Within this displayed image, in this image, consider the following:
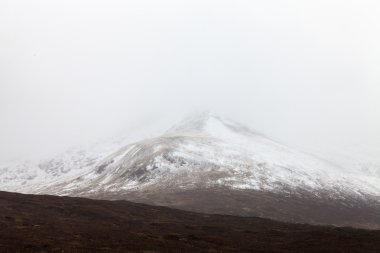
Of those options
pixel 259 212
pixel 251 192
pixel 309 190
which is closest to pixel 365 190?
pixel 309 190

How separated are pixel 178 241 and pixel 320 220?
93.5 meters

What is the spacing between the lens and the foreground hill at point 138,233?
48.8 metres

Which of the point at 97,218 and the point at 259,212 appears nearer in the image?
the point at 97,218

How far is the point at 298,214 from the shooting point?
467 feet

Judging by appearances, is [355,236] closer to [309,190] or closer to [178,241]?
[178,241]

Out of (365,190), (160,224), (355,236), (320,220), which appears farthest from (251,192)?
(355,236)

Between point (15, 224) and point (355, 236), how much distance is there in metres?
47.7

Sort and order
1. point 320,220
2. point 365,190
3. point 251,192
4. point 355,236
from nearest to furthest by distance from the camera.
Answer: point 355,236, point 320,220, point 251,192, point 365,190

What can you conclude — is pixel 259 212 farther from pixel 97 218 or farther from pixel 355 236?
pixel 355 236

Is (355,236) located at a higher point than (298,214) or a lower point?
higher

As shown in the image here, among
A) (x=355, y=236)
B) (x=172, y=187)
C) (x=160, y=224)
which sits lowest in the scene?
(x=172, y=187)

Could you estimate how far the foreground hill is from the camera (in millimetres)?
48844

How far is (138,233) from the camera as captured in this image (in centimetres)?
6181

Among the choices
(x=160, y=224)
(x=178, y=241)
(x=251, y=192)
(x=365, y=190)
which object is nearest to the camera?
(x=178, y=241)
